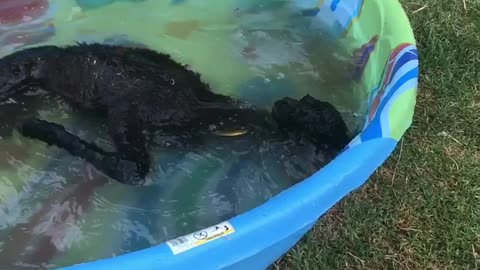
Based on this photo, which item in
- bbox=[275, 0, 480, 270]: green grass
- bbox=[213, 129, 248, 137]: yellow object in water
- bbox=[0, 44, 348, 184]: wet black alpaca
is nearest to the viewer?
bbox=[275, 0, 480, 270]: green grass

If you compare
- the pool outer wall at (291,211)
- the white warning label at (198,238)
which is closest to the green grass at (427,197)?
the pool outer wall at (291,211)

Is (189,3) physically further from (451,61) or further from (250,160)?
(451,61)

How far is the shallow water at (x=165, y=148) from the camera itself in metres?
1.80

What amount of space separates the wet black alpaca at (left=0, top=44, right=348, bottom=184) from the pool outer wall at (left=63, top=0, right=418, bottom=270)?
0.37 meters

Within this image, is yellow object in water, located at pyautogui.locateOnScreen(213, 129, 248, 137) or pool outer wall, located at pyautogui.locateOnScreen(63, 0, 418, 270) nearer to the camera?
pool outer wall, located at pyautogui.locateOnScreen(63, 0, 418, 270)

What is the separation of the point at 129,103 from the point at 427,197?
0.82 meters

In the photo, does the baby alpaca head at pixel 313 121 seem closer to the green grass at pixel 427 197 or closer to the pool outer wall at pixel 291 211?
the green grass at pixel 427 197

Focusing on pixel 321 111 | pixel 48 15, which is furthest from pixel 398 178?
pixel 48 15

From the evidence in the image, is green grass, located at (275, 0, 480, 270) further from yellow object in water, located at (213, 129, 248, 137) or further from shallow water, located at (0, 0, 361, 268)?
yellow object in water, located at (213, 129, 248, 137)

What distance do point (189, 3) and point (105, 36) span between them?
1.02 feet

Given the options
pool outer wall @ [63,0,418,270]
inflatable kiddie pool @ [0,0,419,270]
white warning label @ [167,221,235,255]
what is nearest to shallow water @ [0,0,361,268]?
inflatable kiddie pool @ [0,0,419,270]

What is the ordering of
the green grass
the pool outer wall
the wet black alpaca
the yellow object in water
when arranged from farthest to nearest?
the yellow object in water
the wet black alpaca
the green grass
the pool outer wall

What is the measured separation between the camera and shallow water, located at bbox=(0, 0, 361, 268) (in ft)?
5.90

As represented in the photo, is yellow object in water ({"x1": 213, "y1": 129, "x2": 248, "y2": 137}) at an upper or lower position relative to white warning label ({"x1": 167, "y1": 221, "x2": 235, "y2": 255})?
lower
